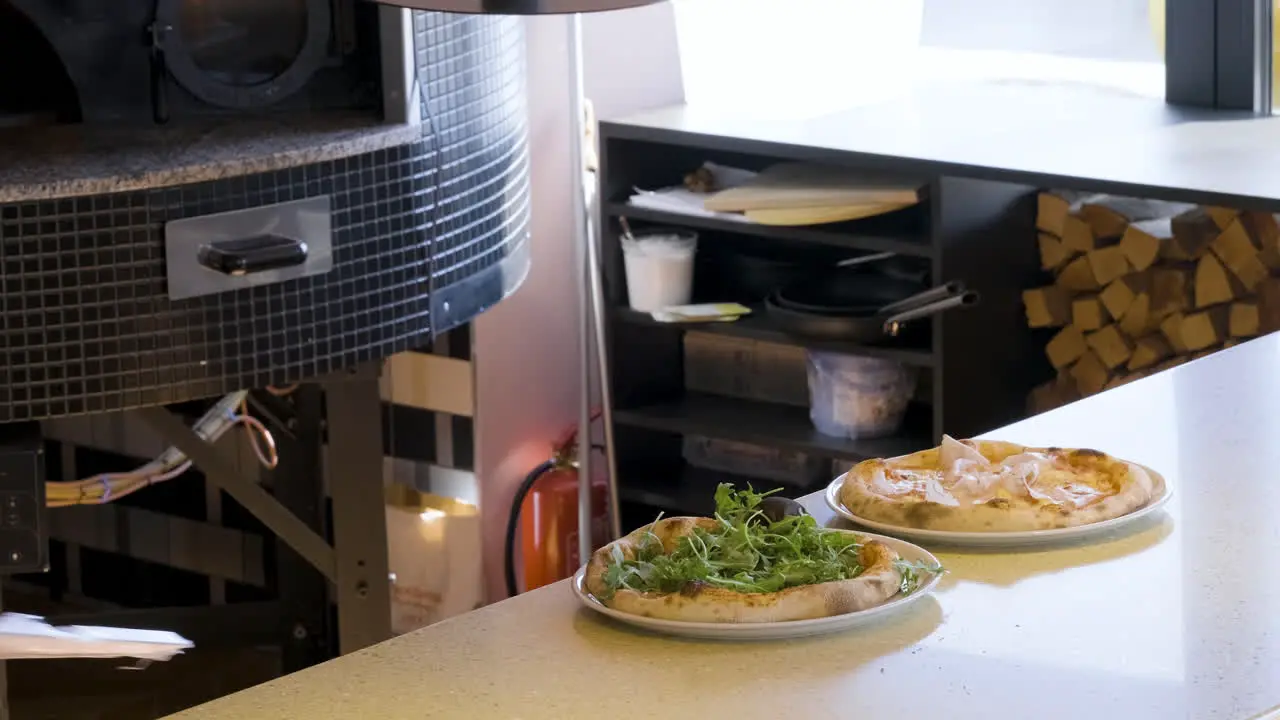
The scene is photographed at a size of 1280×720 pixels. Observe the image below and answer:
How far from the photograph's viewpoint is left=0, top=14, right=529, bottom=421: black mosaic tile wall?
2.29 m

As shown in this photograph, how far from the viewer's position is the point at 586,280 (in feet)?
11.2

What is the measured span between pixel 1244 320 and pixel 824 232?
0.68 m

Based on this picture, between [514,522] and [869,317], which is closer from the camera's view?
[869,317]

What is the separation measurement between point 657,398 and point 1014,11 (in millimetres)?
1057

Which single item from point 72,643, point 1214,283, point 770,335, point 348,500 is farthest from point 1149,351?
point 72,643

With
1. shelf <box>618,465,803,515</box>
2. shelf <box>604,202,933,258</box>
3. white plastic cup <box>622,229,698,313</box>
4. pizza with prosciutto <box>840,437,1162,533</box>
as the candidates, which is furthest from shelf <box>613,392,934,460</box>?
pizza with prosciutto <box>840,437,1162,533</box>

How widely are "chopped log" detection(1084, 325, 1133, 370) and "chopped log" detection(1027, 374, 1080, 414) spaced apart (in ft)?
0.26

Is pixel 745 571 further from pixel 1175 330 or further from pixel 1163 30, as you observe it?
pixel 1163 30

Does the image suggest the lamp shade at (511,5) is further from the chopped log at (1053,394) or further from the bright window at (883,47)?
the bright window at (883,47)

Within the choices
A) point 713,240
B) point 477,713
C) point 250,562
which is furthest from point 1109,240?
point 477,713

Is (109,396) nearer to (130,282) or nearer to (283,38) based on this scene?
→ (130,282)

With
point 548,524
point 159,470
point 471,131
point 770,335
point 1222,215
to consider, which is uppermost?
point 471,131

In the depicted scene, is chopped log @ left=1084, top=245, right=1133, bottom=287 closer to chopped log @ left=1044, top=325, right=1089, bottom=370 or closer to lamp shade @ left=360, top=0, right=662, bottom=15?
chopped log @ left=1044, top=325, right=1089, bottom=370

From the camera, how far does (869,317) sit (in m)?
3.05
